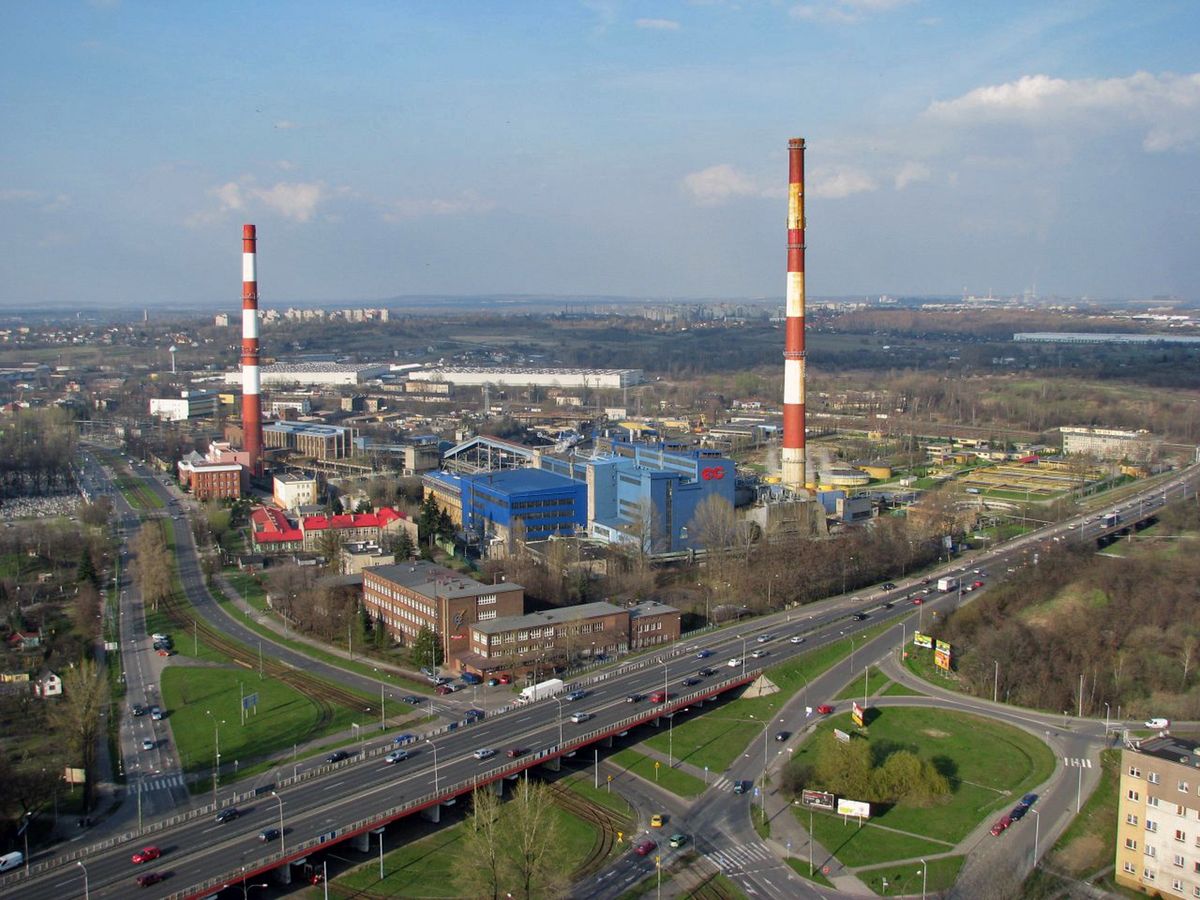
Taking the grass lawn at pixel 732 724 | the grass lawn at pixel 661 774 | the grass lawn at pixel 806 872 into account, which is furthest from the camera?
the grass lawn at pixel 732 724

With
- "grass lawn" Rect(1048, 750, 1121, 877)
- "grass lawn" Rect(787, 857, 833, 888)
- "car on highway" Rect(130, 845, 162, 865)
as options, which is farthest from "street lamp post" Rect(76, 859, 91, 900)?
"grass lawn" Rect(1048, 750, 1121, 877)

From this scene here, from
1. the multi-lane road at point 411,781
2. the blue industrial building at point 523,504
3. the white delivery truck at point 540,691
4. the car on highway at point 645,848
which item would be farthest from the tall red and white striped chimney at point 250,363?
the car on highway at point 645,848

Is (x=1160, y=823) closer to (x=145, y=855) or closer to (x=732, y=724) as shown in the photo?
(x=732, y=724)

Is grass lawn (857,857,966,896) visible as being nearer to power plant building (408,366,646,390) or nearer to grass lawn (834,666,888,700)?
grass lawn (834,666,888,700)

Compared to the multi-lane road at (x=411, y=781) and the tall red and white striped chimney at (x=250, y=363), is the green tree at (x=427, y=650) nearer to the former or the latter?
the multi-lane road at (x=411, y=781)

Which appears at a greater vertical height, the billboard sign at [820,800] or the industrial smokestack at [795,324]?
the industrial smokestack at [795,324]

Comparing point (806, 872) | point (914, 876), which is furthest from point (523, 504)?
point (914, 876)
